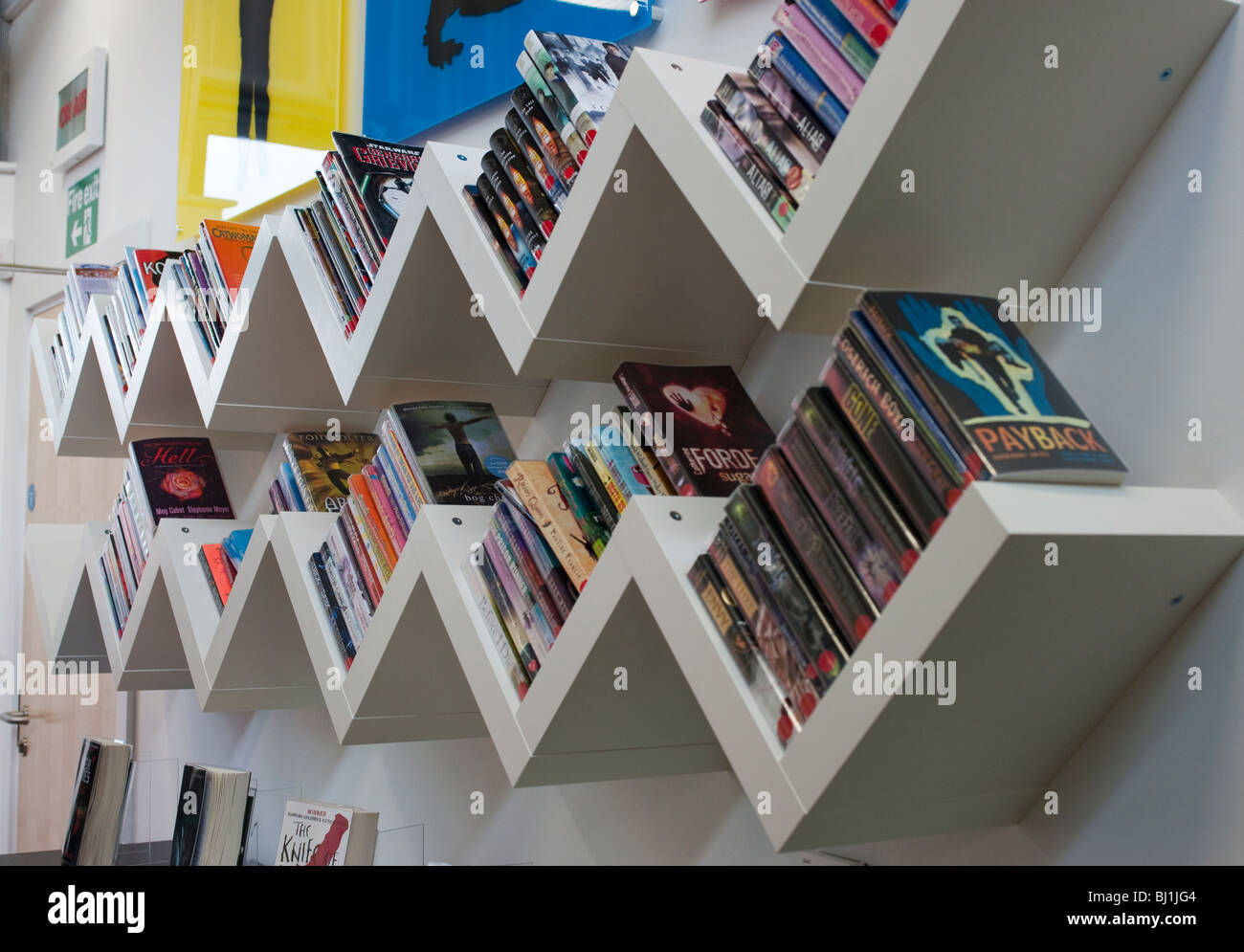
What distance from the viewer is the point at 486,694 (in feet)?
3.57

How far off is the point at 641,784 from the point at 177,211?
1.72m

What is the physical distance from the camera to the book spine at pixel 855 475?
72 centimetres

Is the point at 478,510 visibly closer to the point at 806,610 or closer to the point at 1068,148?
the point at 806,610

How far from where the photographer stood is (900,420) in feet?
2.39

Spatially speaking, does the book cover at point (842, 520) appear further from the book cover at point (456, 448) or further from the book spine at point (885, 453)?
the book cover at point (456, 448)

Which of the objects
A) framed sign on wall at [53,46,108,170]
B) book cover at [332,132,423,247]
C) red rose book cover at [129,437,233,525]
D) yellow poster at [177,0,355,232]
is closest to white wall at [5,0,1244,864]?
book cover at [332,132,423,247]

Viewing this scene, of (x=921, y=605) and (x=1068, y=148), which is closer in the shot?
(x=921, y=605)

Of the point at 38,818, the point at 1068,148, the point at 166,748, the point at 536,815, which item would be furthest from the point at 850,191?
the point at 38,818

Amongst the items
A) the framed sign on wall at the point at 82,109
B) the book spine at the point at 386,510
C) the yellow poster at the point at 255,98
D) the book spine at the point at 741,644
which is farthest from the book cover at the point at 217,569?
the framed sign on wall at the point at 82,109

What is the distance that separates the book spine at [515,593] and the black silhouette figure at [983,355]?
46 cm

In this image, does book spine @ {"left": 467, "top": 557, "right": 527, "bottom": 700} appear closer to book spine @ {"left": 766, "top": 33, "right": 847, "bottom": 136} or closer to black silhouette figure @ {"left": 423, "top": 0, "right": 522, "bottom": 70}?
book spine @ {"left": 766, "top": 33, "right": 847, "bottom": 136}

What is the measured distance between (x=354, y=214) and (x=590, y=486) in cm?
53

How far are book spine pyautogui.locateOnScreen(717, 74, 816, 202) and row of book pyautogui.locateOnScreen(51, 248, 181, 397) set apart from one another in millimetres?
1398

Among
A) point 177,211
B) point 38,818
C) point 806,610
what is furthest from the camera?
point 38,818
